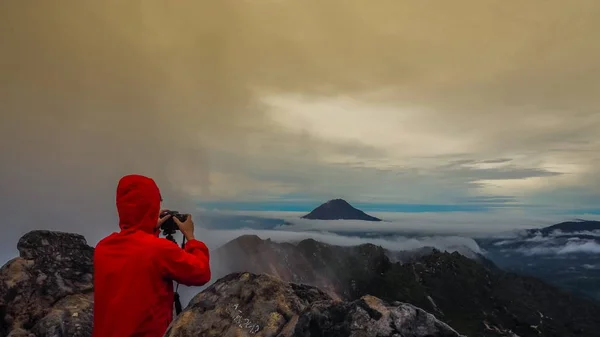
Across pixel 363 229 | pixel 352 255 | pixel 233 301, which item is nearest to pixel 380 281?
pixel 352 255

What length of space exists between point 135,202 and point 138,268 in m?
0.41

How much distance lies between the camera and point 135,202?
110 inches

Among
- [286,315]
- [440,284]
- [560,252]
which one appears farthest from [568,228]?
[440,284]

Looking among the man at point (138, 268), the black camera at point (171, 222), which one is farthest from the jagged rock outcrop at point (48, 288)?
the man at point (138, 268)

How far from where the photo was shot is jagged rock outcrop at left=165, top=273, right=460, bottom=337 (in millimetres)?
2783

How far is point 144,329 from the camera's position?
9.29ft

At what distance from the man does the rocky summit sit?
564 mm

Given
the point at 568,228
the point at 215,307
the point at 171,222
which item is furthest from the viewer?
the point at 568,228

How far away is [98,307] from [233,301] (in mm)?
1104

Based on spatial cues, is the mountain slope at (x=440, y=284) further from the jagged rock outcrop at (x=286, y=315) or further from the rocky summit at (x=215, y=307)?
the jagged rock outcrop at (x=286, y=315)

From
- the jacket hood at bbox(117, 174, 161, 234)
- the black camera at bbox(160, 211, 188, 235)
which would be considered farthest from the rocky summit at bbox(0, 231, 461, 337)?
the jacket hood at bbox(117, 174, 161, 234)

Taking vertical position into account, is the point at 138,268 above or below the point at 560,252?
above

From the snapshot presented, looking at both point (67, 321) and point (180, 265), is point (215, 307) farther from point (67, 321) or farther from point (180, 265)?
point (67, 321)

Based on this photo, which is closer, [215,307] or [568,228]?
[215,307]
